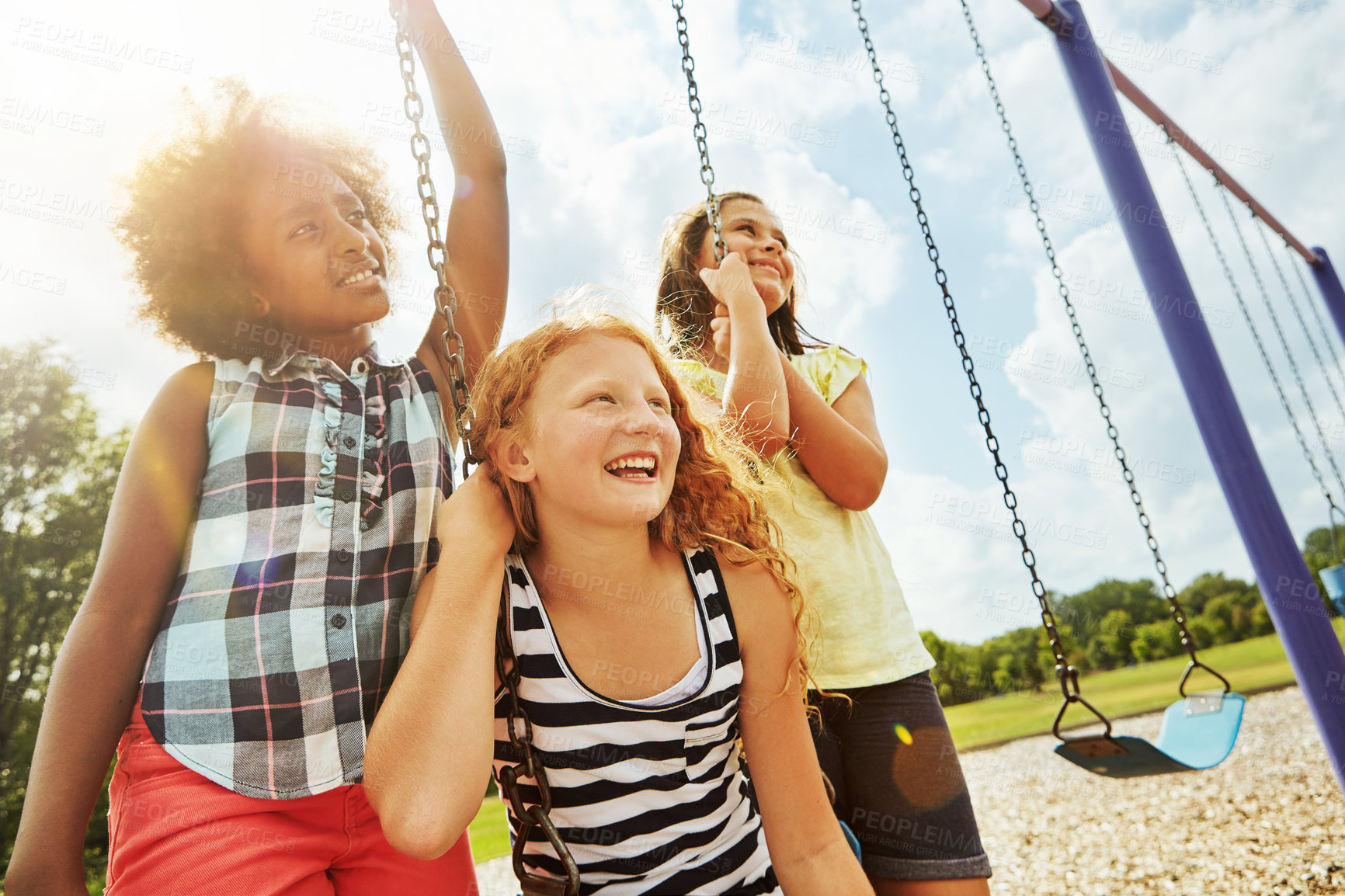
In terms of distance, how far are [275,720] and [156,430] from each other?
71 cm

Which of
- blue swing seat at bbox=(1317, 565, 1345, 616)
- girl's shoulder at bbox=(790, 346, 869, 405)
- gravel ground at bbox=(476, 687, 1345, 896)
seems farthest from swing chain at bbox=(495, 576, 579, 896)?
blue swing seat at bbox=(1317, 565, 1345, 616)

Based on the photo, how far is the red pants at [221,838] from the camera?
139cm

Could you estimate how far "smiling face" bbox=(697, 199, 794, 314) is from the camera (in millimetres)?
2541

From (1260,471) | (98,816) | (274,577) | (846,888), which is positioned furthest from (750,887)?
(98,816)

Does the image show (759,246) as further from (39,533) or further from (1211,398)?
(39,533)

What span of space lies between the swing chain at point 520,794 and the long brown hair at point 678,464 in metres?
0.37

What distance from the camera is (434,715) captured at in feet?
4.69

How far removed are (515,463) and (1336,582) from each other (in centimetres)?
754

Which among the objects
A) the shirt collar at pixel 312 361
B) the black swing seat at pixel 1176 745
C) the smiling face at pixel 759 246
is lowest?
the black swing seat at pixel 1176 745

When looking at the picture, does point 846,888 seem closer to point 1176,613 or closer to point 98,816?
point 1176,613

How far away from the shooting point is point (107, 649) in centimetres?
150

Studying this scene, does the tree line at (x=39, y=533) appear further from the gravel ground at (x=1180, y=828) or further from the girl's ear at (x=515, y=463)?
the girl's ear at (x=515, y=463)

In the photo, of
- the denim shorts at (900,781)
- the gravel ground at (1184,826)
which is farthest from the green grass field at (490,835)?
the denim shorts at (900,781)

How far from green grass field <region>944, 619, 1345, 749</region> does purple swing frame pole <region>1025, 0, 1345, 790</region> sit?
844 cm
